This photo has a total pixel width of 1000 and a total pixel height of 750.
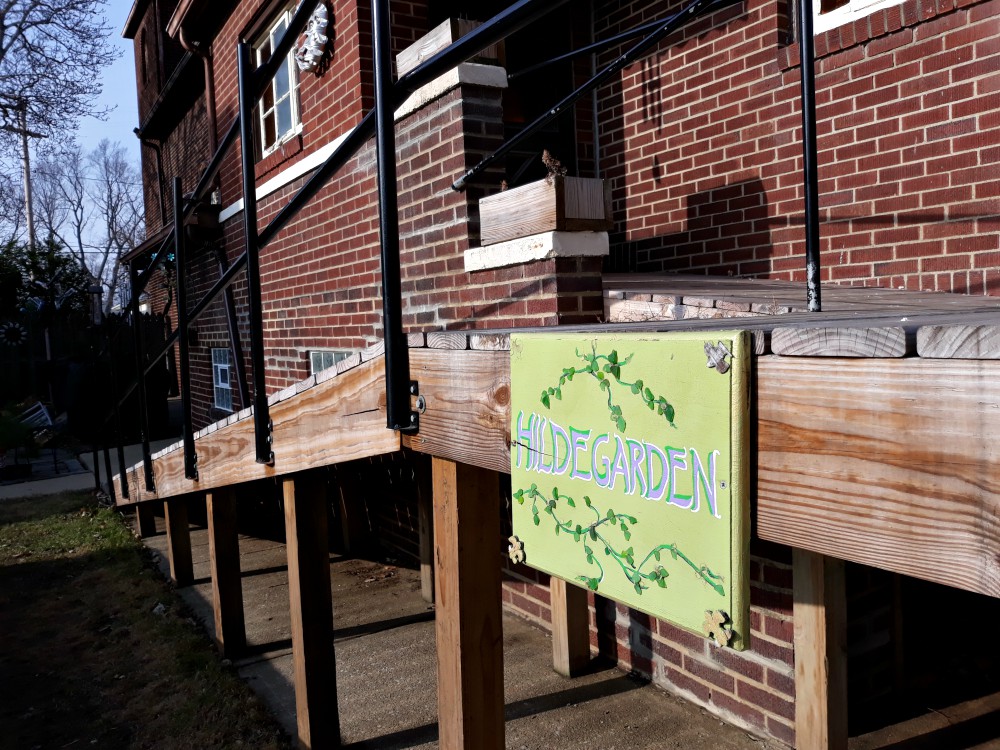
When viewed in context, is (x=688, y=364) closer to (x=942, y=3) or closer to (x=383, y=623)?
Answer: (x=942, y=3)

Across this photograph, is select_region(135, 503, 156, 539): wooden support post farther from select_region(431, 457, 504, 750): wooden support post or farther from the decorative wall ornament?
select_region(431, 457, 504, 750): wooden support post

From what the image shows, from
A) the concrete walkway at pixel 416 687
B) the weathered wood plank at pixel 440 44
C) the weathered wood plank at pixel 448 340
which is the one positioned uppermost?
the weathered wood plank at pixel 440 44

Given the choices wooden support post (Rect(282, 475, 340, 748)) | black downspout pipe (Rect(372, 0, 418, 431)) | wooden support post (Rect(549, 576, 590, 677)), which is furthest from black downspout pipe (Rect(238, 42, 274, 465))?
wooden support post (Rect(549, 576, 590, 677))

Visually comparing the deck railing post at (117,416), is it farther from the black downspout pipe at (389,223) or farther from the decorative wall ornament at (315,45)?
the black downspout pipe at (389,223)

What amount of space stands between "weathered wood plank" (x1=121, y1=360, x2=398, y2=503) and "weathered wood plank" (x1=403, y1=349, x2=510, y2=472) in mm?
223

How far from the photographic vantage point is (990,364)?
35.6 inches

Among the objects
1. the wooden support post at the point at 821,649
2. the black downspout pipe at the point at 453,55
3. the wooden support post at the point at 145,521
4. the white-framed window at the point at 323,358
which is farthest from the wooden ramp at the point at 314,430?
the wooden support post at the point at 145,521

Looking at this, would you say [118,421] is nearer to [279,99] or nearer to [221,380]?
[279,99]

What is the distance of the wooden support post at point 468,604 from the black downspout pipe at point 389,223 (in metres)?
0.25

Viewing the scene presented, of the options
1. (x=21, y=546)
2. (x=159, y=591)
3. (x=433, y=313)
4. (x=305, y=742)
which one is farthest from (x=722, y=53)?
(x=21, y=546)

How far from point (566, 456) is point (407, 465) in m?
3.62

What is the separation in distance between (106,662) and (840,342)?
4.95 metres

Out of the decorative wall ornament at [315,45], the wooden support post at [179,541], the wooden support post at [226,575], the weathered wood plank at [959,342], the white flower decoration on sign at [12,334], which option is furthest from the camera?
the white flower decoration on sign at [12,334]

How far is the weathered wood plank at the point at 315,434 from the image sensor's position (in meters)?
2.52
